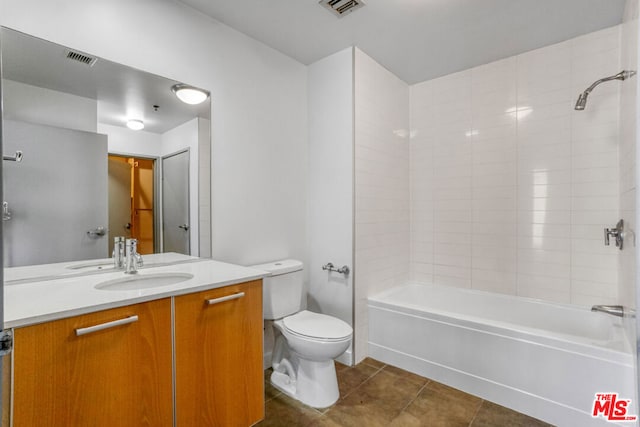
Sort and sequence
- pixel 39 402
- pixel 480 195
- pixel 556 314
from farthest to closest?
pixel 480 195 → pixel 556 314 → pixel 39 402

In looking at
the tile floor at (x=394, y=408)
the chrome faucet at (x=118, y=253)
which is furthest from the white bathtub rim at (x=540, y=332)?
the chrome faucet at (x=118, y=253)

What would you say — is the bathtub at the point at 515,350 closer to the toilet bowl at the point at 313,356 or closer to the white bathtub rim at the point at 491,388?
the white bathtub rim at the point at 491,388

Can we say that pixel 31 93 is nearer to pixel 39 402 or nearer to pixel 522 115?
pixel 39 402

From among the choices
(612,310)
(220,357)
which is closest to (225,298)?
(220,357)

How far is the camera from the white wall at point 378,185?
247 cm

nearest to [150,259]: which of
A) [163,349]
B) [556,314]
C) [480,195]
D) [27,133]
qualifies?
[163,349]

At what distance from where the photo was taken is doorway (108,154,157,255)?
1.68 metres

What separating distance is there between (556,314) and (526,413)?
86 centimetres

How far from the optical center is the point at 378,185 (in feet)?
8.84

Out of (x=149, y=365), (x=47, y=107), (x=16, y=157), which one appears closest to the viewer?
(x=149, y=365)

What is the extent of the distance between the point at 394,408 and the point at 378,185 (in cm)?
159

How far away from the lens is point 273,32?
222cm

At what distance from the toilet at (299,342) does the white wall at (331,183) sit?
0.35 metres

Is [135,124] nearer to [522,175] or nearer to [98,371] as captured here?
[98,371]
